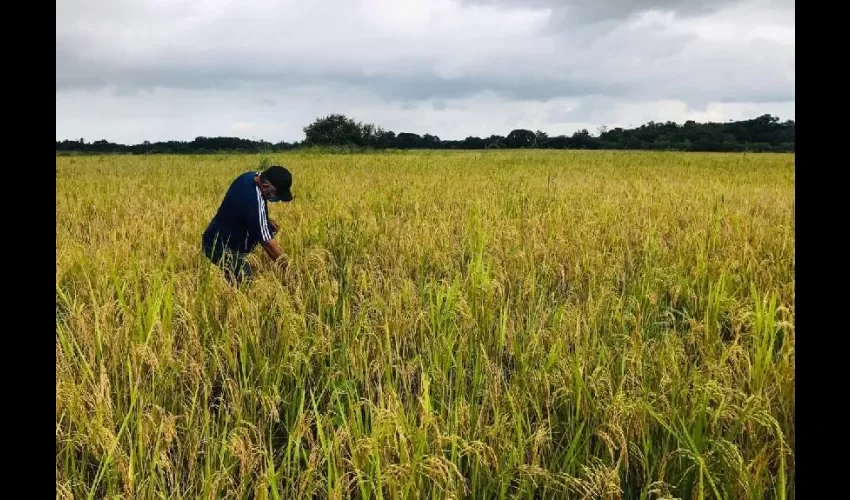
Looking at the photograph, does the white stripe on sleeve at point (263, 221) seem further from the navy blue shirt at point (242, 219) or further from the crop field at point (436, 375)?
the crop field at point (436, 375)

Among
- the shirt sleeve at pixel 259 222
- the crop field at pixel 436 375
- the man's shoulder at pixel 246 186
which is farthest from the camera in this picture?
the man's shoulder at pixel 246 186

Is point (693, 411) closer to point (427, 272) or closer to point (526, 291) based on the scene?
point (526, 291)

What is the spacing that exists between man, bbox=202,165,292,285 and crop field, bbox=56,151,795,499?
23 centimetres

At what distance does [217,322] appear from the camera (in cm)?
286

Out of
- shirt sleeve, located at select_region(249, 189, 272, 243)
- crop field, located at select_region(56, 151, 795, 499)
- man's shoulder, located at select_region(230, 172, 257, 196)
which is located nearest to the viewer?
crop field, located at select_region(56, 151, 795, 499)

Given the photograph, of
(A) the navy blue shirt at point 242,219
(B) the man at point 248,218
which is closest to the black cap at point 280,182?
(B) the man at point 248,218

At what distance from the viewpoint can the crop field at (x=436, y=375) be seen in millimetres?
1628

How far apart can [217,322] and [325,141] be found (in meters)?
68.5

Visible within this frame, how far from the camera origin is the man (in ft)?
13.0

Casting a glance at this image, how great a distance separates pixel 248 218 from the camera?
400 centimetres

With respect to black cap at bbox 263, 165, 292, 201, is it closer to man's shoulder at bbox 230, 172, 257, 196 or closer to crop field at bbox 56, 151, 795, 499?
man's shoulder at bbox 230, 172, 257, 196

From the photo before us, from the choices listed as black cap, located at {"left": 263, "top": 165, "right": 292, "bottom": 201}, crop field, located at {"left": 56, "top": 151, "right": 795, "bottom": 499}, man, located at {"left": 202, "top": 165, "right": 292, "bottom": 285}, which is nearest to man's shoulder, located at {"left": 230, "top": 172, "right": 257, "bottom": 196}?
man, located at {"left": 202, "top": 165, "right": 292, "bottom": 285}

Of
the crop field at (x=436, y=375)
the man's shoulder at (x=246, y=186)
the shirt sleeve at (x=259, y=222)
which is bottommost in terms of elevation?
the crop field at (x=436, y=375)
